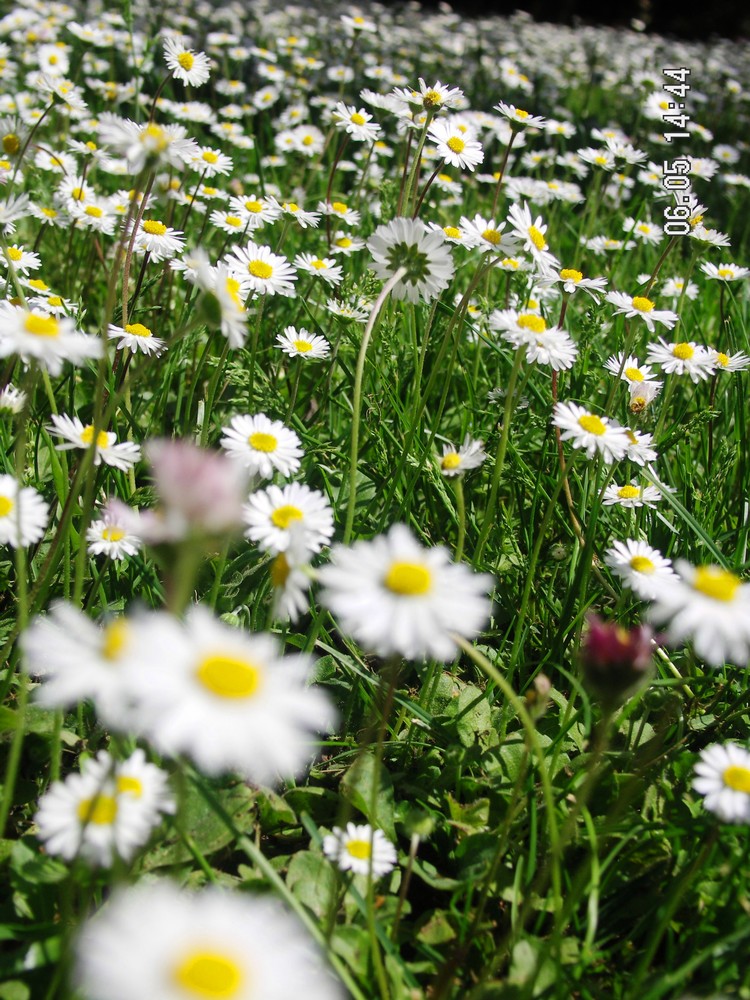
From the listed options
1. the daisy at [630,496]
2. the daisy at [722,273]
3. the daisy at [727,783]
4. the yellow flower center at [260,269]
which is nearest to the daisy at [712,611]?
the daisy at [727,783]

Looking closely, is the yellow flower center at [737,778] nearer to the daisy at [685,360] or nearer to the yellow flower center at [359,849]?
the yellow flower center at [359,849]

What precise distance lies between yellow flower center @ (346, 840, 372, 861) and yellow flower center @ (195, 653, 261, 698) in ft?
1.58

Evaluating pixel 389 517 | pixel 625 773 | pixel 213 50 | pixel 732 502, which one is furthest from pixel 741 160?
pixel 625 773

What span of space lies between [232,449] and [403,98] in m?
1.00

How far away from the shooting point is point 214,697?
0.65m

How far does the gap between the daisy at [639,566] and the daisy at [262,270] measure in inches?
31.0

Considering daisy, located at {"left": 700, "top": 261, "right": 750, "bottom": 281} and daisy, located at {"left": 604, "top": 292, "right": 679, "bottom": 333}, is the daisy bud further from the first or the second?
daisy, located at {"left": 700, "top": 261, "right": 750, "bottom": 281}

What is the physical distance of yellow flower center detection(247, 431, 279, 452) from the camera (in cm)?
130

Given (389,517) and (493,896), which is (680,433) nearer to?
(389,517)

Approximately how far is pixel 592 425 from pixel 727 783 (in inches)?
23.8

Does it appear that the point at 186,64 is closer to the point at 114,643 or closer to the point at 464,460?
the point at 464,460

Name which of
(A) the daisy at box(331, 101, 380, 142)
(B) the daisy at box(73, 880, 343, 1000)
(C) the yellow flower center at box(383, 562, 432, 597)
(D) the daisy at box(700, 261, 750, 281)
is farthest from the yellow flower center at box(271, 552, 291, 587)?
(D) the daisy at box(700, 261, 750, 281)

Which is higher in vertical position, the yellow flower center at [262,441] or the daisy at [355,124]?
the daisy at [355,124]

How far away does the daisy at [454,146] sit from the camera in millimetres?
1838
